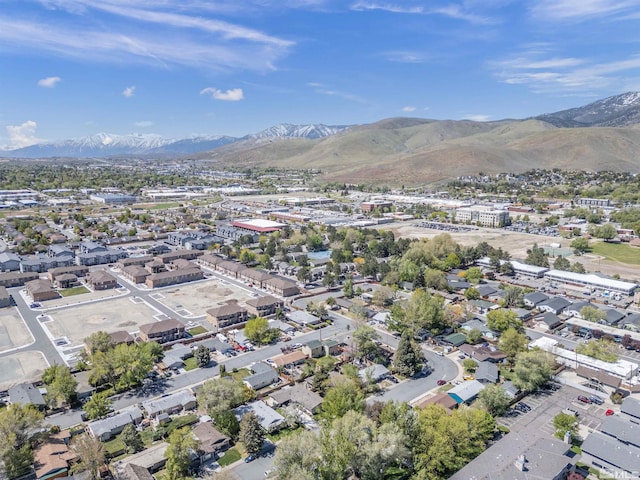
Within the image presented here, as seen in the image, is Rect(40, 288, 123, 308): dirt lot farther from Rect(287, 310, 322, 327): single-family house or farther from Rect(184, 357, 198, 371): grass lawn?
Rect(287, 310, 322, 327): single-family house

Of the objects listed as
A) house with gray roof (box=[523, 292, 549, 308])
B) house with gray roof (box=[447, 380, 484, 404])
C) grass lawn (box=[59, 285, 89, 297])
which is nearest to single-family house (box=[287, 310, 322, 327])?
house with gray roof (box=[447, 380, 484, 404])

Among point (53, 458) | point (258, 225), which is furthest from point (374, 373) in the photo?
point (258, 225)

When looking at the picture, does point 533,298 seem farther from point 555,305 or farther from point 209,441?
point 209,441

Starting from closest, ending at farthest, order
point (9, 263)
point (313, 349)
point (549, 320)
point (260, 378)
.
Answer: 1. point (260, 378)
2. point (313, 349)
3. point (549, 320)
4. point (9, 263)

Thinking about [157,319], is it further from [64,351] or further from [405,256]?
[405,256]

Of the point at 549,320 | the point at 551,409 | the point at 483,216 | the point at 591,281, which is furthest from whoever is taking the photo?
the point at 483,216

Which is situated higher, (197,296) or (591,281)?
(197,296)

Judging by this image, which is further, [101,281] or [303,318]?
[101,281]
